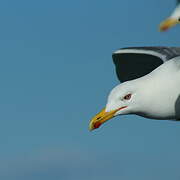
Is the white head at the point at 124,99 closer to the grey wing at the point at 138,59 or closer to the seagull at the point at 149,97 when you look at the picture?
the seagull at the point at 149,97

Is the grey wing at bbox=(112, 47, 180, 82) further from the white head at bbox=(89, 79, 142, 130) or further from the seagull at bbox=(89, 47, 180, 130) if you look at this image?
the white head at bbox=(89, 79, 142, 130)

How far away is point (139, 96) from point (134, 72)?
4740 mm

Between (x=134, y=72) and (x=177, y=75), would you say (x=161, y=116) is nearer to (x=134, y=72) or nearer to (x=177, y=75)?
(x=177, y=75)

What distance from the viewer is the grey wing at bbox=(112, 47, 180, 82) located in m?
16.7

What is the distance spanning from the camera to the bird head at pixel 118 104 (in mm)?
12727

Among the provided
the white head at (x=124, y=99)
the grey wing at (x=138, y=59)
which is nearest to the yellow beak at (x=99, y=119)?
the white head at (x=124, y=99)

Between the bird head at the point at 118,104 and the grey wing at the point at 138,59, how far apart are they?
318cm

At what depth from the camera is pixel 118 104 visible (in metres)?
12.9

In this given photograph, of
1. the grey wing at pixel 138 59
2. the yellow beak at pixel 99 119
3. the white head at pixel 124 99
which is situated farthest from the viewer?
the grey wing at pixel 138 59

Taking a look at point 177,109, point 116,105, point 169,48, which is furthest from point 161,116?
point 169,48

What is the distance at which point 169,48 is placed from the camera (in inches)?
678

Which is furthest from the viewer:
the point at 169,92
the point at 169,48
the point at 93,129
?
the point at 169,48

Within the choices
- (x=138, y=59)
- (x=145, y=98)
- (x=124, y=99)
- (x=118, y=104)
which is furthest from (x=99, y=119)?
(x=138, y=59)

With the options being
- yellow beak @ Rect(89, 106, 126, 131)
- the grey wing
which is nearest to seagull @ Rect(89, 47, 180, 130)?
yellow beak @ Rect(89, 106, 126, 131)
